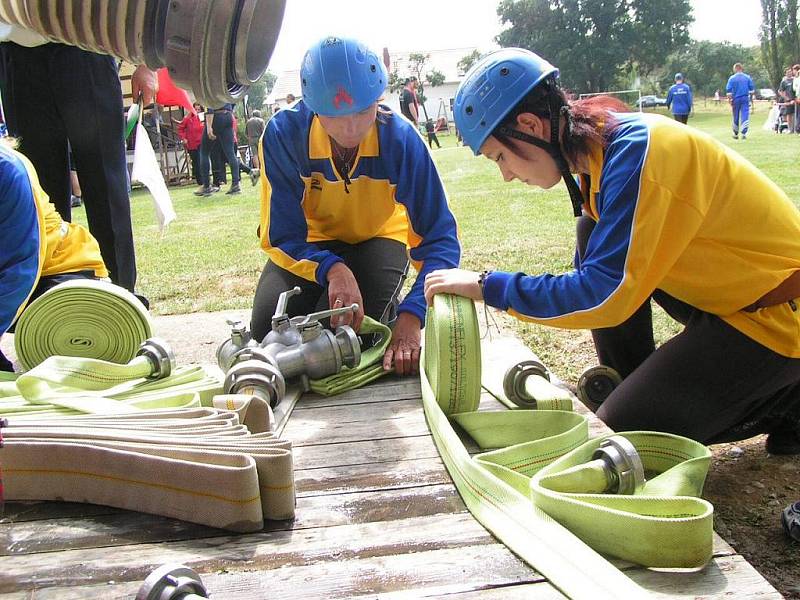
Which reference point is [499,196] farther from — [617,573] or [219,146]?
[617,573]

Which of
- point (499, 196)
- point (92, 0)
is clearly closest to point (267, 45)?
point (92, 0)

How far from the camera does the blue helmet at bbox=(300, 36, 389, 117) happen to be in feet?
10.1

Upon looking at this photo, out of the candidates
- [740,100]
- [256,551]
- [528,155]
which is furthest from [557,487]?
[740,100]

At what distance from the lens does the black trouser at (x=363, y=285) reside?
3.67 metres

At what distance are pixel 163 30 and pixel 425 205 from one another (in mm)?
2350

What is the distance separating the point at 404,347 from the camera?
3.17 meters

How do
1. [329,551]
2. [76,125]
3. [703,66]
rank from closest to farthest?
[329,551] < [76,125] < [703,66]

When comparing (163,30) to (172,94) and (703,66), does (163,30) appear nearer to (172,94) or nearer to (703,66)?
(172,94)

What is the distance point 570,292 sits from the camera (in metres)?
2.41

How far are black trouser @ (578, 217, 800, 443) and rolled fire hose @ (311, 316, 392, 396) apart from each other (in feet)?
2.83

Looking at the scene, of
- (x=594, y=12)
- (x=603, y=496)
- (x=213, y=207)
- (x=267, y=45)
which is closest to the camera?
(x=267, y=45)

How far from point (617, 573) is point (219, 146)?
17024mm

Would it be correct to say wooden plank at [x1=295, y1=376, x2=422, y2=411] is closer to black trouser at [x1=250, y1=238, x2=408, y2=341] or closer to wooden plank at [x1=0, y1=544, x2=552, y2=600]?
black trouser at [x1=250, y1=238, x2=408, y2=341]

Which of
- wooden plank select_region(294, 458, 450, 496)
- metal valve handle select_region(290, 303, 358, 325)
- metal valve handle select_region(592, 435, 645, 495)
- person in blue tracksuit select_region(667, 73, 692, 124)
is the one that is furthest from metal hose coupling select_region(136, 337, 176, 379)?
person in blue tracksuit select_region(667, 73, 692, 124)
